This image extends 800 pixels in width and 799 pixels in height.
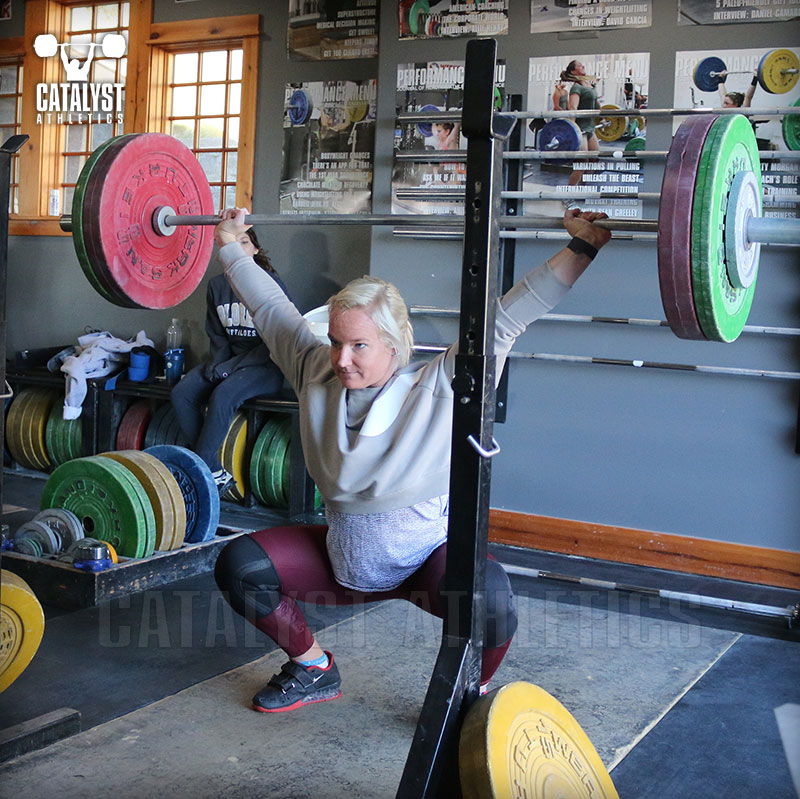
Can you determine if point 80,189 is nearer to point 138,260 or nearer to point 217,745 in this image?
point 138,260

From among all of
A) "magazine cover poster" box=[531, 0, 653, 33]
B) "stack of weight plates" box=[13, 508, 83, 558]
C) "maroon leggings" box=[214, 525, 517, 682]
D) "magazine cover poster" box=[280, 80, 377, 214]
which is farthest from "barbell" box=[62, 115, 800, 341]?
"magazine cover poster" box=[280, 80, 377, 214]

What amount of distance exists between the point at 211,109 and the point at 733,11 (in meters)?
2.93

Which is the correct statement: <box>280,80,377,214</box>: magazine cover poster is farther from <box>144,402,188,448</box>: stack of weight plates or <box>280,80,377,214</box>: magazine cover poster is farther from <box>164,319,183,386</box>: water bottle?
<box>144,402,188,448</box>: stack of weight plates

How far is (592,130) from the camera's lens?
156 inches

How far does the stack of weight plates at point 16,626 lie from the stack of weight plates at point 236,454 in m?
2.33

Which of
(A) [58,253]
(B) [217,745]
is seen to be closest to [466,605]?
(B) [217,745]

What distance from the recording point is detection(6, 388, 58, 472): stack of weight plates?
5277mm

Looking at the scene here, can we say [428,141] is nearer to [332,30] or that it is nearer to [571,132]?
[571,132]

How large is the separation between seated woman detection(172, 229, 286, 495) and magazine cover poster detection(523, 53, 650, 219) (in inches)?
52.2

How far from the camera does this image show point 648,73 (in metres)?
3.90

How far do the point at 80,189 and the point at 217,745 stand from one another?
4.64 feet

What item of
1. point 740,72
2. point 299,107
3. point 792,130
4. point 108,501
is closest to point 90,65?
point 299,107

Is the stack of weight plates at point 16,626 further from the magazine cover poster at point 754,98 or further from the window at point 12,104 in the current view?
the window at point 12,104

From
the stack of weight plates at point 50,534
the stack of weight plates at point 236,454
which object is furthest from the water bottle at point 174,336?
the stack of weight plates at point 50,534
